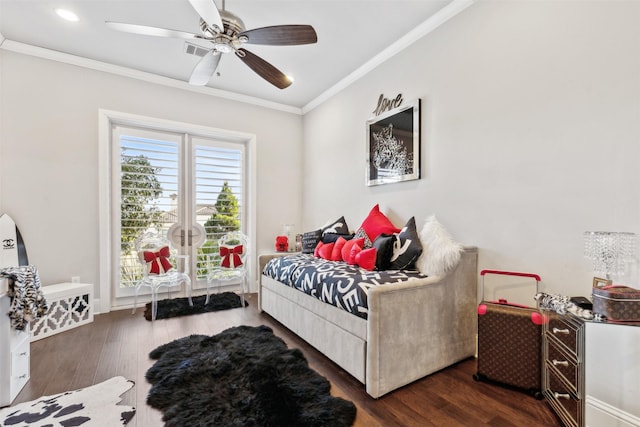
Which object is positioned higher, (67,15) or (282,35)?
(67,15)

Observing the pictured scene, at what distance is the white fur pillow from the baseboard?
97 cm

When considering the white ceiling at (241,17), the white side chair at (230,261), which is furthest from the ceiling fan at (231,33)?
the white side chair at (230,261)

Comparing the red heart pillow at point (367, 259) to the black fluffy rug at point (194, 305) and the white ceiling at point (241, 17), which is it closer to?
the black fluffy rug at point (194, 305)

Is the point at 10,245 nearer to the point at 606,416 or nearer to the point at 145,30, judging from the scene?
the point at 145,30

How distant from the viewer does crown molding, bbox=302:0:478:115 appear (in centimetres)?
238

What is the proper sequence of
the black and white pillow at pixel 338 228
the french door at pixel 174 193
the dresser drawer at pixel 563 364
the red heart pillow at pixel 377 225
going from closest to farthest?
1. the dresser drawer at pixel 563 364
2. the red heart pillow at pixel 377 225
3. the black and white pillow at pixel 338 228
4. the french door at pixel 174 193

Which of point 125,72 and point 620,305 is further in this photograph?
point 125,72

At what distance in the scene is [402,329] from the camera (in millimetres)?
1809

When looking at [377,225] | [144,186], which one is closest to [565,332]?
[377,225]

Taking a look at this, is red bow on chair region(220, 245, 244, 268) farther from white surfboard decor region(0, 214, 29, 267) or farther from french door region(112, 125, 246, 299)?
white surfboard decor region(0, 214, 29, 267)

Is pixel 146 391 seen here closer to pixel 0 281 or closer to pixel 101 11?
pixel 0 281

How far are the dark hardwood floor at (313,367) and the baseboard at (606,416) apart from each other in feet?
0.65

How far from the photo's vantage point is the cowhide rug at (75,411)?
151cm

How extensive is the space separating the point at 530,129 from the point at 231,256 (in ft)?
11.3
